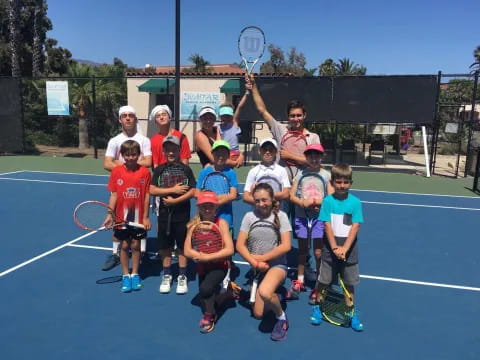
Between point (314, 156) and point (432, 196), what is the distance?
6762mm

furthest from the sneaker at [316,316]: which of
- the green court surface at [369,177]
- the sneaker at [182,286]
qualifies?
the green court surface at [369,177]

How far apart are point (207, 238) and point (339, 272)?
1230 millimetres

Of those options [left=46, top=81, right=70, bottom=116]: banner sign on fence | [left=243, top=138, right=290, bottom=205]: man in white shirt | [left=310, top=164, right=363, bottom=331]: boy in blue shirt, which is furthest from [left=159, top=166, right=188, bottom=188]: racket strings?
[left=46, top=81, right=70, bottom=116]: banner sign on fence

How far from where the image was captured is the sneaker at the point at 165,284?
4.28 meters

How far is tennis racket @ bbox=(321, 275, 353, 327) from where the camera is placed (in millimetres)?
3719

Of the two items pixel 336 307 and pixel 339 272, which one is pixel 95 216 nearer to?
pixel 339 272

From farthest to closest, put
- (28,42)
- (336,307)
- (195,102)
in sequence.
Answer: (28,42)
(195,102)
(336,307)

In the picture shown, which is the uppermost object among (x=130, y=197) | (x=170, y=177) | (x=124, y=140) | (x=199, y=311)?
(x=124, y=140)

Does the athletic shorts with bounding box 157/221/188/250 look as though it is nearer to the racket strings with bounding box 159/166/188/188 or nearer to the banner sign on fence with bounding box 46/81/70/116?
the racket strings with bounding box 159/166/188/188

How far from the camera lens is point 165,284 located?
14.2 ft

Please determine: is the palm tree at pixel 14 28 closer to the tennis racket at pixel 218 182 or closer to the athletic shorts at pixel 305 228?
the tennis racket at pixel 218 182

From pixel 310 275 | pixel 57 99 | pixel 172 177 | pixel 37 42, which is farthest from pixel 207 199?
pixel 37 42

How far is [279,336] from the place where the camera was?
3438 millimetres

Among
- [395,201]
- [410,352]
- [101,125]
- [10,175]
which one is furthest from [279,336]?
[101,125]
